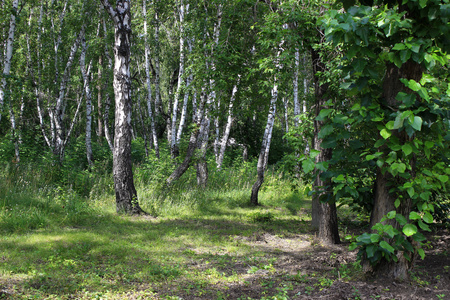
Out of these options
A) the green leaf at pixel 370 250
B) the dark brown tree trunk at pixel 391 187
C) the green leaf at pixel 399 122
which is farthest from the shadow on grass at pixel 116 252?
the green leaf at pixel 399 122

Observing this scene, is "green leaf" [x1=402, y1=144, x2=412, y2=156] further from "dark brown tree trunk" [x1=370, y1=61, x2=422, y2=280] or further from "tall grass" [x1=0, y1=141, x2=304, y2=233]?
"tall grass" [x1=0, y1=141, x2=304, y2=233]

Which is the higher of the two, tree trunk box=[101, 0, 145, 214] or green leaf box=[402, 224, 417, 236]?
tree trunk box=[101, 0, 145, 214]

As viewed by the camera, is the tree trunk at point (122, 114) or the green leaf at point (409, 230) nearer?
the green leaf at point (409, 230)

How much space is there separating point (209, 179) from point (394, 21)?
939 centimetres

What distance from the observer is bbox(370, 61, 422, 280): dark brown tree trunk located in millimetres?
3408

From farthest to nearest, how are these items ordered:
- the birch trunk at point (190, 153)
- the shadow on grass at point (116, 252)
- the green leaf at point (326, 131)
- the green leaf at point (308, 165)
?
the birch trunk at point (190, 153)
the shadow on grass at point (116, 252)
the green leaf at point (326, 131)
the green leaf at point (308, 165)

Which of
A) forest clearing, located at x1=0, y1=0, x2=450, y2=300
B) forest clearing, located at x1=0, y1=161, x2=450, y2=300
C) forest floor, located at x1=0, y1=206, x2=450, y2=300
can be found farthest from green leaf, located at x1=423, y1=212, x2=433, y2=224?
forest floor, located at x1=0, y1=206, x2=450, y2=300

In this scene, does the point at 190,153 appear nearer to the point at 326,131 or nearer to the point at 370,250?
the point at 326,131

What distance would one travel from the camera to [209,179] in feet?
38.3

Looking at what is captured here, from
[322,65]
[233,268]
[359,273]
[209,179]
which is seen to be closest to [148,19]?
[209,179]

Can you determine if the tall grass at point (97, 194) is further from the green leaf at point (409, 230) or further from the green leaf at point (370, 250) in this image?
the green leaf at point (409, 230)

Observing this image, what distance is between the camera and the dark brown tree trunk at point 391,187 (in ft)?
11.2

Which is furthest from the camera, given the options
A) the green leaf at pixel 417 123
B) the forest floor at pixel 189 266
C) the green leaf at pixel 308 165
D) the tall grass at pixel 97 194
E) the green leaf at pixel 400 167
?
the tall grass at pixel 97 194

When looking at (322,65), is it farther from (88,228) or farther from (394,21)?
(88,228)
